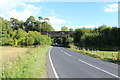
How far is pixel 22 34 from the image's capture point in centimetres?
7744

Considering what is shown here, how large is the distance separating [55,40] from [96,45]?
10057 centimetres

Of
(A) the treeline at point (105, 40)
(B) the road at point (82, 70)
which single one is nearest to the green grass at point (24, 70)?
(B) the road at point (82, 70)

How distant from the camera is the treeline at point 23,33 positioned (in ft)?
209

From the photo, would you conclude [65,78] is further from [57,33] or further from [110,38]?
[57,33]

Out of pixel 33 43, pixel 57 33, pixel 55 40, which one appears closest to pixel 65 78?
pixel 33 43

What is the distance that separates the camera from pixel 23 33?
78.4 metres

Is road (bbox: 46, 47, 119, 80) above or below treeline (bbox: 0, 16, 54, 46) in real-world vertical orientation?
below

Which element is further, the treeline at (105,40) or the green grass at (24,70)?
the treeline at (105,40)

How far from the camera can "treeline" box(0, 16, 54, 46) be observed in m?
63.6

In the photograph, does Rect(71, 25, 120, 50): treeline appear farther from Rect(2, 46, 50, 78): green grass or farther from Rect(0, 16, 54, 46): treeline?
Rect(2, 46, 50, 78): green grass

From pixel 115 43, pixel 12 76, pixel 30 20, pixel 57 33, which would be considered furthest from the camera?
pixel 30 20

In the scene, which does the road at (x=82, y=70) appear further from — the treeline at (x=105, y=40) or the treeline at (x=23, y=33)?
the treeline at (x=23, y=33)

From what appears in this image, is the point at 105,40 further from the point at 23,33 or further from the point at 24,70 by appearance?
the point at 24,70

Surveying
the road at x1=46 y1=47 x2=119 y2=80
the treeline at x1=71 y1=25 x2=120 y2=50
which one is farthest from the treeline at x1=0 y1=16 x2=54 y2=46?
the road at x1=46 y1=47 x2=119 y2=80
